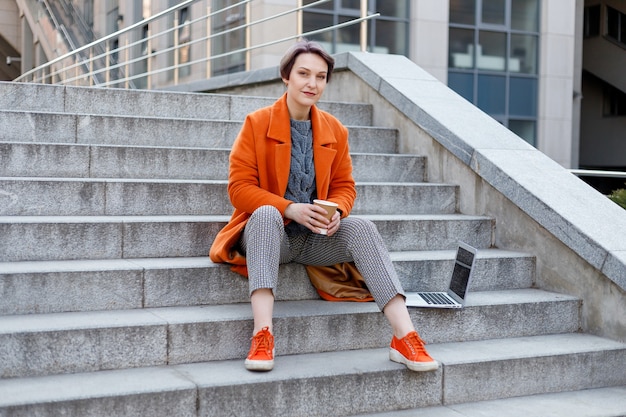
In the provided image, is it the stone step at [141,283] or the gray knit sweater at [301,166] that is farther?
the gray knit sweater at [301,166]

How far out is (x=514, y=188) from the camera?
547 centimetres

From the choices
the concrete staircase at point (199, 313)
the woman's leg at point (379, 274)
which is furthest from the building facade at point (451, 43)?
the woman's leg at point (379, 274)

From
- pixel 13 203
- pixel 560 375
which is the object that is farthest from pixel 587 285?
pixel 13 203

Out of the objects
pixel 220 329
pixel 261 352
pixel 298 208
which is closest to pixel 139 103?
pixel 298 208

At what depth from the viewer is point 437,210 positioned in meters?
6.02

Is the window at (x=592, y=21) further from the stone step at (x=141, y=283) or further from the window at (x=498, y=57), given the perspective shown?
the stone step at (x=141, y=283)

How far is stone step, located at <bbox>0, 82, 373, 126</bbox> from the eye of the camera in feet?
21.0

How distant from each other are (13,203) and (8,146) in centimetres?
54

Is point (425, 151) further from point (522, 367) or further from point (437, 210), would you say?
point (522, 367)

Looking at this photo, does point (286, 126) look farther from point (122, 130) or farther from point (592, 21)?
point (592, 21)

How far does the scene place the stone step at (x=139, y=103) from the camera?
641 centimetres

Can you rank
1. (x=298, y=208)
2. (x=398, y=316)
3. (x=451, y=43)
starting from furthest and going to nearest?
(x=451, y=43) < (x=298, y=208) < (x=398, y=316)

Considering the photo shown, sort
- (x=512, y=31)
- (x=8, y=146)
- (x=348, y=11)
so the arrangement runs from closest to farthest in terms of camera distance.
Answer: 1. (x=8, y=146)
2. (x=348, y=11)
3. (x=512, y=31)

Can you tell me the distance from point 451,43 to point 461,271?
54.8 feet
